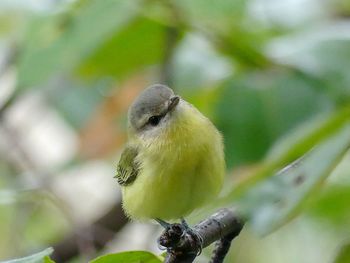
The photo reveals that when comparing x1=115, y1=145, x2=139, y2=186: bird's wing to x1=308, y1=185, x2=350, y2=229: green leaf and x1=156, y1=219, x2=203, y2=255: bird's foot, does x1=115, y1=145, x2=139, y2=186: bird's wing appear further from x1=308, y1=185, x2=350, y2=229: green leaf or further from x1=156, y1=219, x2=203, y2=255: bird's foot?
x1=156, y1=219, x2=203, y2=255: bird's foot

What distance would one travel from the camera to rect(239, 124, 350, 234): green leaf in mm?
1052

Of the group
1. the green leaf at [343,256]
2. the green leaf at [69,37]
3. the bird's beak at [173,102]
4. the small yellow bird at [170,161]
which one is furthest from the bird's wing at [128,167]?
the green leaf at [343,256]

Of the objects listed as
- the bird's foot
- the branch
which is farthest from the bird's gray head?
the bird's foot

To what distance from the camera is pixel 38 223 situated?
4.12 meters

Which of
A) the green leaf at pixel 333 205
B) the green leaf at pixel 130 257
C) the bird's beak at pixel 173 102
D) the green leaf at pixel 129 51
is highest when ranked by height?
the green leaf at pixel 129 51

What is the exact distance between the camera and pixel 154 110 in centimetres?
242

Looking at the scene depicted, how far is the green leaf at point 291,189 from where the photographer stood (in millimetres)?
1052

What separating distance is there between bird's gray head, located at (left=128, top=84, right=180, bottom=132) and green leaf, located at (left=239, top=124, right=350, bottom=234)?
1.22m

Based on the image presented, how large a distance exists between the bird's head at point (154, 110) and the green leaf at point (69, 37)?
0.21m

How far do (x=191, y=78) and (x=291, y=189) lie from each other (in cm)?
173

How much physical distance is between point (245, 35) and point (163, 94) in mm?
401

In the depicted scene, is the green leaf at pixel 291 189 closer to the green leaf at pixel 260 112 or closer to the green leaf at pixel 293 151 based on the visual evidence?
the green leaf at pixel 293 151

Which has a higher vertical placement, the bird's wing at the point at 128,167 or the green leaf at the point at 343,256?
the bird's wing at the point at 128,167

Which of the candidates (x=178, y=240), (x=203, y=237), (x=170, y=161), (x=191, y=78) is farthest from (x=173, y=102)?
(x=178, y=240)
